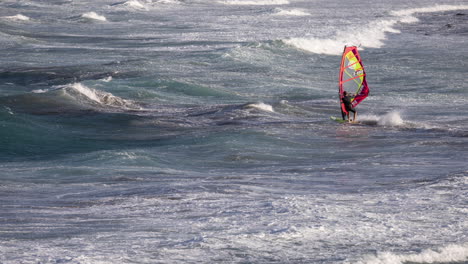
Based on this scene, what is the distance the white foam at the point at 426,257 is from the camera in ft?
28.0

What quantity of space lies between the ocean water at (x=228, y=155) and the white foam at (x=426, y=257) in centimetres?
2

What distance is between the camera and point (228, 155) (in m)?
15.4

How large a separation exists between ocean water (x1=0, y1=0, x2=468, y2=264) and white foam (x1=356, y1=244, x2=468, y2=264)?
0.07ft

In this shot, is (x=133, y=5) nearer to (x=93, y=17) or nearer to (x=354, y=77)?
(x=93, y=17)

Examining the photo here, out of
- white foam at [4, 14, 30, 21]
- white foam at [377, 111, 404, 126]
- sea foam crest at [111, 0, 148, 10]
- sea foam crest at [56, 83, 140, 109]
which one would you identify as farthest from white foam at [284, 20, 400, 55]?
sea foam crest at [111, 0, 148, 10]

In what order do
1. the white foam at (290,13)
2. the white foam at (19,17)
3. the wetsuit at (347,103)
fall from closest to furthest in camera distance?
the wetsuit at (347,103)
the white foam at (19,17)
the white foam at (290,13)

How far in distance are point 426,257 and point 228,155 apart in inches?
279

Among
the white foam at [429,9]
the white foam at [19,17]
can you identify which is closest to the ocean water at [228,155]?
the white foam at [19,17]

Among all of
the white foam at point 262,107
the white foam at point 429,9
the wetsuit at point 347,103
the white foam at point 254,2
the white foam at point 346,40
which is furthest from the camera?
the white foam at point 254,2

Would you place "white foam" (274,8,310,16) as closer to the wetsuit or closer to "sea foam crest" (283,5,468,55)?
"sea foam crest" (283,5,468,55)

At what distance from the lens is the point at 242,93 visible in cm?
2484

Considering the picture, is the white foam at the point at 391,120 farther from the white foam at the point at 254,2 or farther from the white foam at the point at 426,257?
the white foam at the point at 254,2

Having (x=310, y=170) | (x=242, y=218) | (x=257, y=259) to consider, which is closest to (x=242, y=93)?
(x=310, y=170)

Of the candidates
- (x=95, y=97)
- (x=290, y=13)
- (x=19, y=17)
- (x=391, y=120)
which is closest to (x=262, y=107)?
(x=391, y=120)
